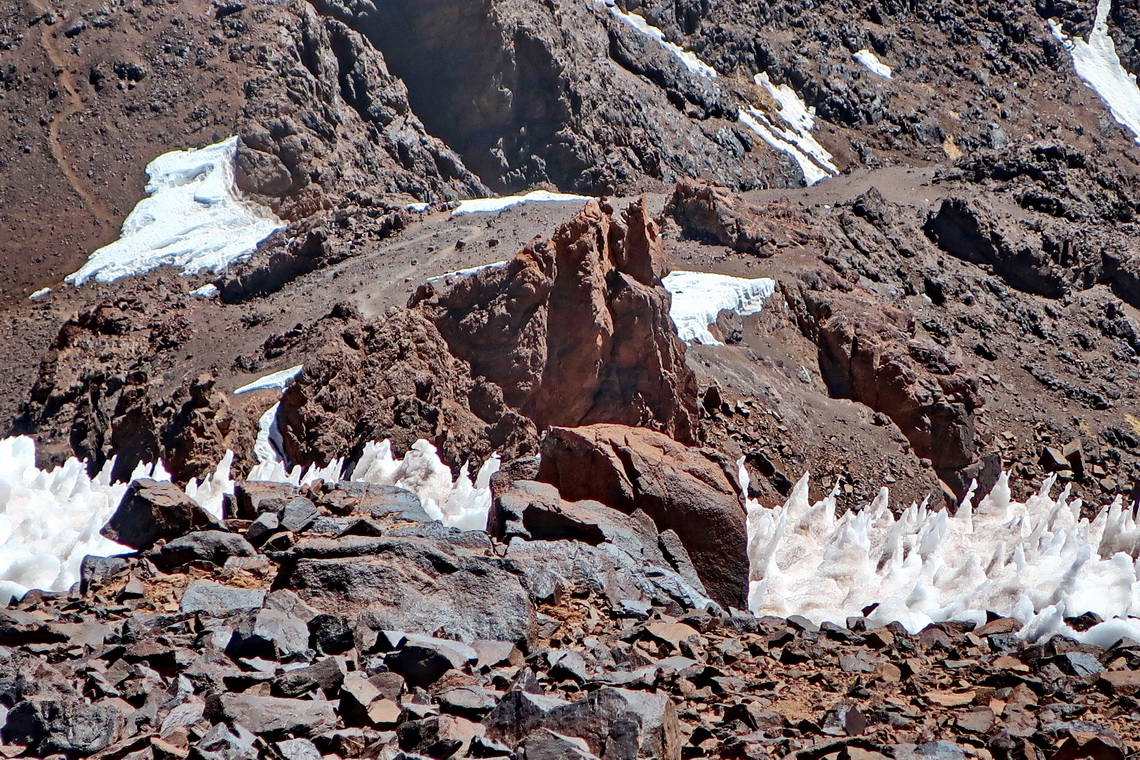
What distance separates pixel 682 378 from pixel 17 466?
15283 mm

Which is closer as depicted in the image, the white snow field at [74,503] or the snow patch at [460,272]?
the white snow field at [74,503]

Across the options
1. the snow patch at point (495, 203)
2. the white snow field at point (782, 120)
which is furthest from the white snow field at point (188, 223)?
the white snow field at point (782, 120)

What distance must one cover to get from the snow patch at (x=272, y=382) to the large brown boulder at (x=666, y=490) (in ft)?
49.8

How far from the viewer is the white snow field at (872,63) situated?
3044 inches

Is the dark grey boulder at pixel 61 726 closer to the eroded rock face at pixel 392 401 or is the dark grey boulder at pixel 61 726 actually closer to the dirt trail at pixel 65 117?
the eroded rock face at pixel 392 401

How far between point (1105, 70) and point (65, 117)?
241ft

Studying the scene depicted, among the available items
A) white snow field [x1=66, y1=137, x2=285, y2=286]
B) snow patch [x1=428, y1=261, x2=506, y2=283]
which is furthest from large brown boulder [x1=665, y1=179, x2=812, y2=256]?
white snow field [x1=66, y1=137, x2=285, y2=286]

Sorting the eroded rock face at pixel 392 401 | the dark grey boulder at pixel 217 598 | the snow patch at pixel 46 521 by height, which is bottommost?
the eroded rock face at pixel 392 401

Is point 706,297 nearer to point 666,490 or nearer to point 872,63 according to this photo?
point 666,490

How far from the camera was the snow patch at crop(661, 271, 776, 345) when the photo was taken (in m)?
30.6

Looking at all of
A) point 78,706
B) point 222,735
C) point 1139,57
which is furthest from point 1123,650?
point 1139,57

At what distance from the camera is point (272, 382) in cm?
2523

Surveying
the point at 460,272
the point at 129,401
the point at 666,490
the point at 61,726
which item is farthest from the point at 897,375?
the point at 61,726

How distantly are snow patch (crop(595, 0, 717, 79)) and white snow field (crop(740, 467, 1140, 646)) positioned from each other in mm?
57935
